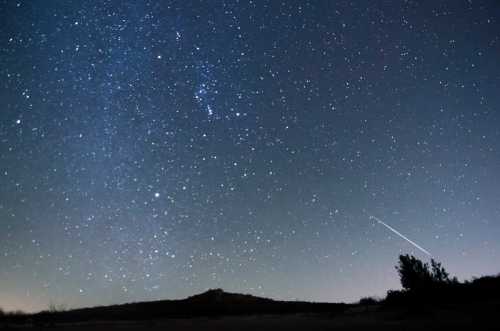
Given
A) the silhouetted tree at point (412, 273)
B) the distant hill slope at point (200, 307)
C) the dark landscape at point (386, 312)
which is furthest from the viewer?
the distant hill slope at point (200, 307)

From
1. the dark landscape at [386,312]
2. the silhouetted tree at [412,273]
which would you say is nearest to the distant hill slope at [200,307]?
the dark landscape at [386,312]

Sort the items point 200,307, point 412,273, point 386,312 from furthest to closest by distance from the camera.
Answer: point 200,307
point 412,273
point 386,312

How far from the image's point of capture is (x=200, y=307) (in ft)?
83.5

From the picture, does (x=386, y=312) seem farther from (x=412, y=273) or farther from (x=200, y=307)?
(x=200, y=307)

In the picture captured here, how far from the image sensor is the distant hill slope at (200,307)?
22906 mm

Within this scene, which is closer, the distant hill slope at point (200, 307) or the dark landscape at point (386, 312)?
the dark landscape at point (386, 312)

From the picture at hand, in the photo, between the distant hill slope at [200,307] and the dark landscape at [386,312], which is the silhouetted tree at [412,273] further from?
the distant hill slope at [200,307]

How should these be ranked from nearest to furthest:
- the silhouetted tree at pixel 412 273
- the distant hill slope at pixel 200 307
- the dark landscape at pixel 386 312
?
the dark landscape at pixel 386 312
the silhouetted tree at pixel 412 273
the distant hill slope at pixel 200 307

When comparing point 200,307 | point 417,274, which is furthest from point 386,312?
point 200,307

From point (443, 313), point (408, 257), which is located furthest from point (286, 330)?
point (408, 257)

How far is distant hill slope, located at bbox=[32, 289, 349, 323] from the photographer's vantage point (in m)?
22.9

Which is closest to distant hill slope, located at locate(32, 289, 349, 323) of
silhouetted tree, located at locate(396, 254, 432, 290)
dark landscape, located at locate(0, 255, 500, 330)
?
dark landscape, located at locate(0, 255, 500, 330)

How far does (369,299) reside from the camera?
2208 cm

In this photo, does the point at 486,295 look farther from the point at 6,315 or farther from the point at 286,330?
the point at 6,315
